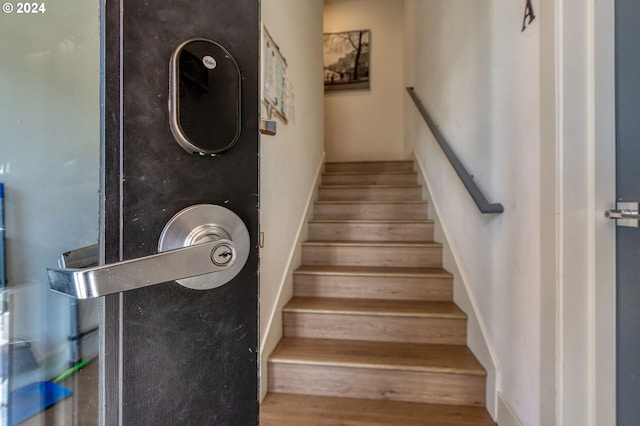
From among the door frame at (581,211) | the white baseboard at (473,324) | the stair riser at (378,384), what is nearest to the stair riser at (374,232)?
the white baseboard at (473,324)

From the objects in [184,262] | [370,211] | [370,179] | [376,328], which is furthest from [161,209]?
[370,179]

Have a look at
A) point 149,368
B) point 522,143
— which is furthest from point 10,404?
point 522,143

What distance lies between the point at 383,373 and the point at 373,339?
247mm

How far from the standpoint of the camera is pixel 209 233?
1.09ft

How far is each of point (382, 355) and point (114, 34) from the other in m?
1.62

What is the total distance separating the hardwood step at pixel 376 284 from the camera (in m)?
1.87

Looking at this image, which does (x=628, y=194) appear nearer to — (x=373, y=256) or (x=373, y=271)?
(x=373, y=271)

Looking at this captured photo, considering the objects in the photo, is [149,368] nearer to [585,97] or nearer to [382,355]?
[585,97]

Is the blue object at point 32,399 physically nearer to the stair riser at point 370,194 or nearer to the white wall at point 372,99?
the stair riser at point 370,194

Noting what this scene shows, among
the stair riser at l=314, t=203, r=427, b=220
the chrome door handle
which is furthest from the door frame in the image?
the stair riser at l=314, t=203, r=427, b=220

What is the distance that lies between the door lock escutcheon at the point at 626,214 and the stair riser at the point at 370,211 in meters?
1.65

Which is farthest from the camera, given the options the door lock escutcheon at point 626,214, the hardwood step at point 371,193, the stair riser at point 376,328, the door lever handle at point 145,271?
the hardwood step at point 371,193

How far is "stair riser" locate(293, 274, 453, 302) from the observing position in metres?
1.87

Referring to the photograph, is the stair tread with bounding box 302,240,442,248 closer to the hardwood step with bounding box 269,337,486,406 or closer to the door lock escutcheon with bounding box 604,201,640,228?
the hardwood step with bounding box 269,337,486,406
